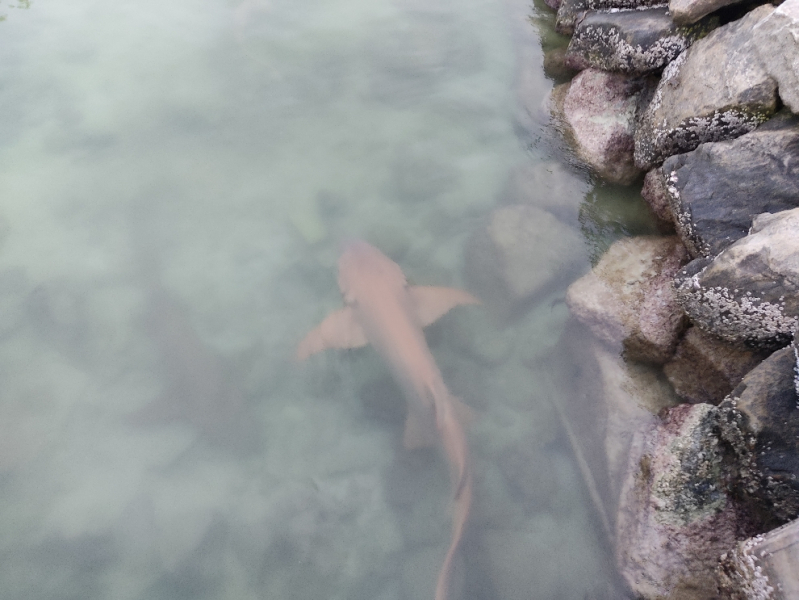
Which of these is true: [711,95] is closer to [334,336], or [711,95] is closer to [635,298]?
[635,298]

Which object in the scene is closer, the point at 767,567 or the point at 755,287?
the point at 767,567

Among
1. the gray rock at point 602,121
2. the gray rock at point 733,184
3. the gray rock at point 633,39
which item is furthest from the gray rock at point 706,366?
the gray rock at point 633,39

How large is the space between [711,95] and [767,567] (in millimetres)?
3736

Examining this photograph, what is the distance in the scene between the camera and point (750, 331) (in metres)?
3.54

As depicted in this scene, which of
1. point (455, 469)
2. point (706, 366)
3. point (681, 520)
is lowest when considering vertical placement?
point (455, 469)

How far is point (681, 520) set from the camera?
3.37 meters

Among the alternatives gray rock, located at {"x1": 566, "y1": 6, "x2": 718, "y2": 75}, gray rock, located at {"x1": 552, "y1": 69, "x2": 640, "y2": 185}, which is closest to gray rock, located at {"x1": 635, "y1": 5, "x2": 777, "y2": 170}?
gray rock, located at {"x1": 566, "y1": 6, "x2": 718, "y2": 75}

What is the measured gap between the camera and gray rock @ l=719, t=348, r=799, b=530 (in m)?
2.90

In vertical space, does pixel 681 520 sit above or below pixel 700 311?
below

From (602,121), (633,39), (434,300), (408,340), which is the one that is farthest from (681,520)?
(633,39)

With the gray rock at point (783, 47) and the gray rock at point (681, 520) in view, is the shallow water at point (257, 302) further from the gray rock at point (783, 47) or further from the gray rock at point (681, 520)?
the gray rock at point (783, 47)

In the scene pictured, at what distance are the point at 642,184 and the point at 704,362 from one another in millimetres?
2302

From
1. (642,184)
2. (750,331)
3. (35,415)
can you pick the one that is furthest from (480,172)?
(35,415)

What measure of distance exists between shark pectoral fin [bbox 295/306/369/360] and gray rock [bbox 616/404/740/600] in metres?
2.48
